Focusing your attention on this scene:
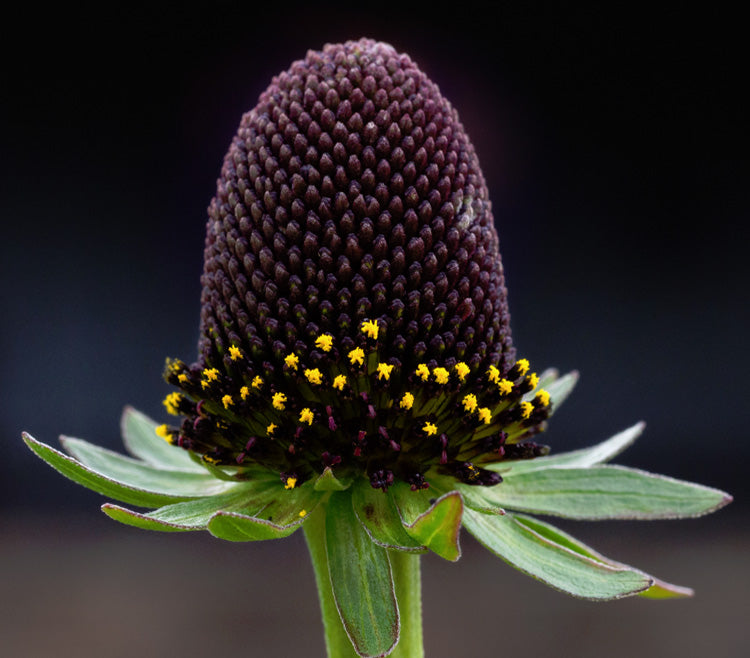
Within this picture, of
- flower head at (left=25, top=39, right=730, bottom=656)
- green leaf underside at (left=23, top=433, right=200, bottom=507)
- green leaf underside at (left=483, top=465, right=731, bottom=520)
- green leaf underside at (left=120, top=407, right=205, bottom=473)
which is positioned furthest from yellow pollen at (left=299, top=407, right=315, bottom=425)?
green leaf underside at (left=120, top=407, right=205, bottom=473)

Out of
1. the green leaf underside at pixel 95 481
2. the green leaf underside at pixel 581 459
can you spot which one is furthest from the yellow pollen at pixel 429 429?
the green leaf underside at pixel 95 481

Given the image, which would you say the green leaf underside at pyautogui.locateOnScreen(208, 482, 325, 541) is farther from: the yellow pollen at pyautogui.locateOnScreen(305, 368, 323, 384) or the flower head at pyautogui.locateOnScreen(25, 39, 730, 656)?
the yellow pollen at pyautogui.locateOnScreen(305, 368, 323, 384)

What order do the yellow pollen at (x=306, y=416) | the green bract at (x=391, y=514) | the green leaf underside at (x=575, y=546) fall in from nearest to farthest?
1. the green bract at (x=391, y=514)
2. the yellow pollen at (x=306, y=416)
3. the green leaf underside at (x=575, y=546)

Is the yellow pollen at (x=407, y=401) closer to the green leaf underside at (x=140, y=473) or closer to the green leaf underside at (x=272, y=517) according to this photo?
the green leaf underside at (x=272, y=517)

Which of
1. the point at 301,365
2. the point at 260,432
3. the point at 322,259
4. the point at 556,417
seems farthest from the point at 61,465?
the point at 556,417

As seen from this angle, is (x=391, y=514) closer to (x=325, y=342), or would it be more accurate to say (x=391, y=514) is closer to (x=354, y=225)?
(x=325, y=342)

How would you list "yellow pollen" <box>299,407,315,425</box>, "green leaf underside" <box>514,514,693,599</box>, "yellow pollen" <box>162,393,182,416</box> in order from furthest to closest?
"yellow pollen" <box>162,393,182,416</box>, "green leaf underside" <box>514,514,693,599</box>, "yellow pollen" <box>299,407,315,425</box>
